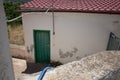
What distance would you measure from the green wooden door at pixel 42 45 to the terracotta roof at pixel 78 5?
138 cm

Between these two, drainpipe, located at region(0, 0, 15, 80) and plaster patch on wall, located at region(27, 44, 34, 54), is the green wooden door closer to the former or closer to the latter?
plaster patch on wall, located at region(27, 44, 34, 54)

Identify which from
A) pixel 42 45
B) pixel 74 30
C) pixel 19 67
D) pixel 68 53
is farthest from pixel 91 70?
pixel 19 67

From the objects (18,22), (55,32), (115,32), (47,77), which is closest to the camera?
(47,77)

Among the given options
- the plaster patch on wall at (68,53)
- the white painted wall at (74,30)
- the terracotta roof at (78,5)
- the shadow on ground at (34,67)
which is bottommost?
the shadow on ground at (34,67)

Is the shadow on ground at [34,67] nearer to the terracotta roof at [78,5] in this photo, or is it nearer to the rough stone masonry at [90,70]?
the terracotta roof at [78,5]

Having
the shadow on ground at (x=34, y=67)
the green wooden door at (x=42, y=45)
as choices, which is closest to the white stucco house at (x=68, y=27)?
the green wooden door at (x=42, y=45)

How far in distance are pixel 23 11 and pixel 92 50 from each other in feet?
13.5

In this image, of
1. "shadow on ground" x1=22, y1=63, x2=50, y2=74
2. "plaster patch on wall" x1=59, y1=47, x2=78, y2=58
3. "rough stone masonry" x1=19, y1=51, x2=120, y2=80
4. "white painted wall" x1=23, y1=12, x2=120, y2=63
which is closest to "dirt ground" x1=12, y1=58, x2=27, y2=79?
"shadow on ground" x1=22, y1=63, x2=50, y2=74

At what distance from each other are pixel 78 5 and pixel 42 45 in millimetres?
2903

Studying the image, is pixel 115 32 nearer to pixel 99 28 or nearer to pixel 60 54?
pixel 99 28

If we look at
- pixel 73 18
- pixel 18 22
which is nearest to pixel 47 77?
pixel 73 18

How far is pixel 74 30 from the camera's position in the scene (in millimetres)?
9688

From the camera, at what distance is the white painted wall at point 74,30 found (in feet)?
30.5

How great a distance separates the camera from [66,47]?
10.1 meters
